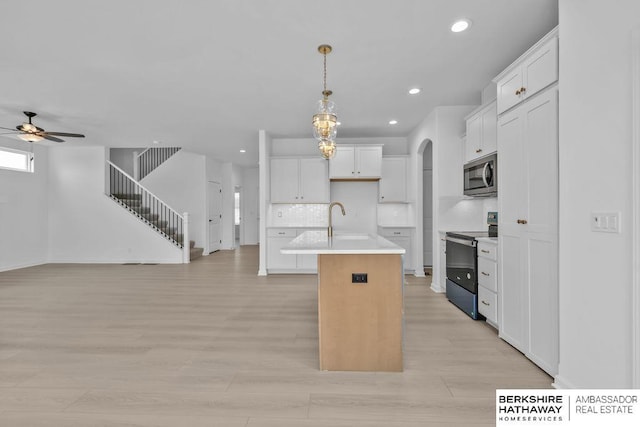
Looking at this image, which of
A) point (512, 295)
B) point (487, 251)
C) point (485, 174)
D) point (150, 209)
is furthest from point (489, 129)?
point (150, 209)

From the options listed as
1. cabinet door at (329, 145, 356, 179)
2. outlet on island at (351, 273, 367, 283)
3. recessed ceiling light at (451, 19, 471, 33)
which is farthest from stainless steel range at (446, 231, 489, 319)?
cabinet door at (329, 145, 356, 179)

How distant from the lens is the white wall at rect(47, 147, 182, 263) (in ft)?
24.4

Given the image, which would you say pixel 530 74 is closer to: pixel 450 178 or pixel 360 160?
pixel 450 178

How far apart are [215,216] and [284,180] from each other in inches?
162

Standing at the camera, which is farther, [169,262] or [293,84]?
[169,262]

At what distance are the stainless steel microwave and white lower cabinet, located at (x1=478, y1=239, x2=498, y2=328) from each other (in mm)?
615

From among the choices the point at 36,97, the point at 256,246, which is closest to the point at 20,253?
the point at 36,97

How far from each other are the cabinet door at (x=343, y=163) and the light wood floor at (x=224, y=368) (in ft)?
8.72

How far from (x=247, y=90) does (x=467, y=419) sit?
4.04m

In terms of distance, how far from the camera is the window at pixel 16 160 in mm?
6430

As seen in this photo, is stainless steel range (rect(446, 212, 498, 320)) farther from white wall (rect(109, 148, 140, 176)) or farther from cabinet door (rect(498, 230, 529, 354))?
white wall (rect(109, 148, 140, 176))

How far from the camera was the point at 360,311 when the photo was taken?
90.5 inches

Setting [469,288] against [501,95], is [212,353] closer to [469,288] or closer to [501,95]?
[469,288]

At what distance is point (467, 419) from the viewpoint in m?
1.76
